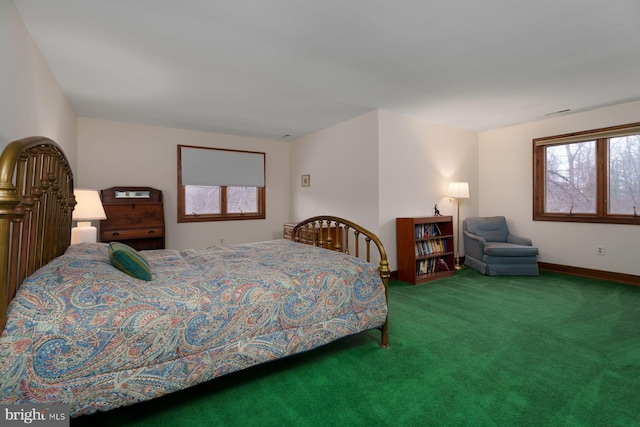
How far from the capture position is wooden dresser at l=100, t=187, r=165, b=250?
4.20 m

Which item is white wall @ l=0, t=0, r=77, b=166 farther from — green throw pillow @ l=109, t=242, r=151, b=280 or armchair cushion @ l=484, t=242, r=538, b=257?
armchair cushion @ l=484, t=242, r=538, b=257

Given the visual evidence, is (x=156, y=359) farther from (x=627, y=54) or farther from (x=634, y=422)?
(x=627, y=54)

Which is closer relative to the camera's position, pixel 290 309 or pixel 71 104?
pixel 290 309

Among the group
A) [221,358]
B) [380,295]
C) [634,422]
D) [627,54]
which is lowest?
[634,422]

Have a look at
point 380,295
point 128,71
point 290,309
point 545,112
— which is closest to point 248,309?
point 290,309

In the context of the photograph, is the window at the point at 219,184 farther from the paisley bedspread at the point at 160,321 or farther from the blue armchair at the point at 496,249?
the blue armchair at the point at 496,249

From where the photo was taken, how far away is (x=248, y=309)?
172 centimetres

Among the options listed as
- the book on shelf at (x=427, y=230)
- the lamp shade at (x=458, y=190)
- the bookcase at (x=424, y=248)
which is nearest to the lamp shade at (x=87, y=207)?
the bookcase at (x=424, y=248)

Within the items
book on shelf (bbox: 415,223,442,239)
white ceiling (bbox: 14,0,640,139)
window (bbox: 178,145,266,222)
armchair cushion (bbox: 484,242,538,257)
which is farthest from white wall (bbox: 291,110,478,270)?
window (bbox: 178,145,266,222)

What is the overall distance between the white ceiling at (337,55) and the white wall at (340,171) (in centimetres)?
47

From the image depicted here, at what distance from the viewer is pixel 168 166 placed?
500 cm

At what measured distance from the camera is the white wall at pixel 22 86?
1777 millimetres

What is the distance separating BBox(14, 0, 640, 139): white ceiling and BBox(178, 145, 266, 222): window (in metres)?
1.17

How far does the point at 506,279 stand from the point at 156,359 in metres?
4.41
